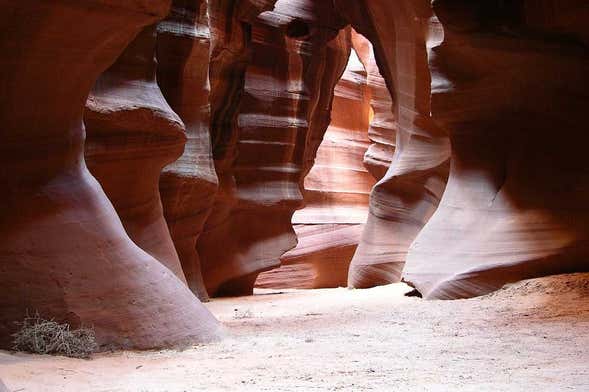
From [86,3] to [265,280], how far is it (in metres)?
13.0

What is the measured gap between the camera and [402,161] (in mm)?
11320

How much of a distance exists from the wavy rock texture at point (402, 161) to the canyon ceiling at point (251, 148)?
0.09ft

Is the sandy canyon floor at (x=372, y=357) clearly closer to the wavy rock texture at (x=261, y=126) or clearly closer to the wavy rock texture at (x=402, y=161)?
the wavy rock texture at (x=402, y=161)

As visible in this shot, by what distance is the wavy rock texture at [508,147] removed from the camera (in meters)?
7.43

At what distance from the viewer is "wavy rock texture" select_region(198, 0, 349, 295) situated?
1251cm

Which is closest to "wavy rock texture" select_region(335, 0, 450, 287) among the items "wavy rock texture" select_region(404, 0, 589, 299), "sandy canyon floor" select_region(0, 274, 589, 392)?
"wavy rock texture" select_region(404, 0, 589, 299)

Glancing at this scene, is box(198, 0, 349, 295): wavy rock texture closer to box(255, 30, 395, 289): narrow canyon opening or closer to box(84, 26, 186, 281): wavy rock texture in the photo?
box(255, 30, 395, 289): narrow canyon opening

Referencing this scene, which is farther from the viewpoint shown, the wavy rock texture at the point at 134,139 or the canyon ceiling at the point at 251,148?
the wavy rock texture at the point at 134,139

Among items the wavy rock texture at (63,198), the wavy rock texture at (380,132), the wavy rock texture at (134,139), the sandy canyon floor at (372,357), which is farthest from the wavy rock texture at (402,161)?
the wavy rock texture at (63,198)

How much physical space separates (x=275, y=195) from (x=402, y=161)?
2.91 metres

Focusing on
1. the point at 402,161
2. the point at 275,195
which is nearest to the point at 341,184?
the point at 275,195

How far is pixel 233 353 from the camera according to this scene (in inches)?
176

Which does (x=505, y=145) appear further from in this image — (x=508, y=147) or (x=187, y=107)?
(x=187, y=107)

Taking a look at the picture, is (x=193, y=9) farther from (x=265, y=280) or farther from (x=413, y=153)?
(x=265, y=280)
